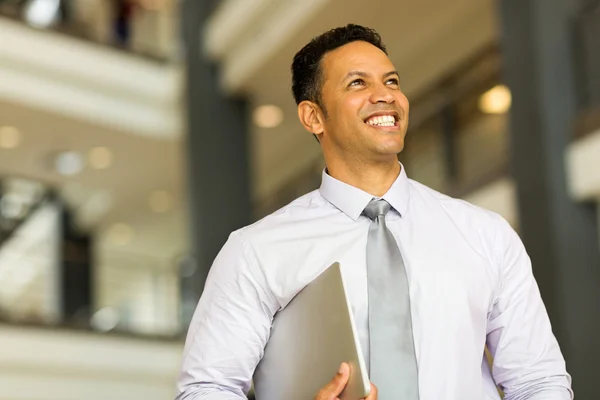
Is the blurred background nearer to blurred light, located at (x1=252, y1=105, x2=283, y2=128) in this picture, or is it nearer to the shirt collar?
blurred light, located at (x1=252, y1=105, x2=283, y2=128)

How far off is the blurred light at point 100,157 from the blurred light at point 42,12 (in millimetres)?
1654

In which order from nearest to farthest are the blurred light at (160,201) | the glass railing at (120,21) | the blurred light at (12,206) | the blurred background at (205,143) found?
the blurred background at (205,143) < the glass railing at (120,21) < the blurred light at (12,206) < the blurred light at (160,201)

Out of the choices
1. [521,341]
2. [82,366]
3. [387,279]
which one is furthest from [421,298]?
[82,366]

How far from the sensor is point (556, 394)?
2.12 m

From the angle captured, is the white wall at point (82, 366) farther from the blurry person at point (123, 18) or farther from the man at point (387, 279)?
the man at point (387, 279)

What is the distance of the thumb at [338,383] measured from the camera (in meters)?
1.93

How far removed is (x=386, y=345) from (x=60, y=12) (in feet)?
36.9

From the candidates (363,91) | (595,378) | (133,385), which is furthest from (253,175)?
(363,91)

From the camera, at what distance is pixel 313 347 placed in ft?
6.94

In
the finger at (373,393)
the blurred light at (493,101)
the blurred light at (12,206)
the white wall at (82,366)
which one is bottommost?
the finger at (373,393)

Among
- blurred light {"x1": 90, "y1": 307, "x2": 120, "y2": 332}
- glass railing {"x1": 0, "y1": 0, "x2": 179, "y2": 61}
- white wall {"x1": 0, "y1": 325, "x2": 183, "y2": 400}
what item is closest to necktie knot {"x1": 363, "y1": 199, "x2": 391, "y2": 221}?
white wall {"x1": 0, "y1": 325, "x2": 183, "y2": 400}

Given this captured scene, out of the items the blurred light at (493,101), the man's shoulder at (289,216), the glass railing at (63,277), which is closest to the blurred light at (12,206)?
the glass railing at (63,277)

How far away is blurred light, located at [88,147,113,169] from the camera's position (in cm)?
1267

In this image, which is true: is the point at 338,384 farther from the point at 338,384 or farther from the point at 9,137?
the point at 9,137
